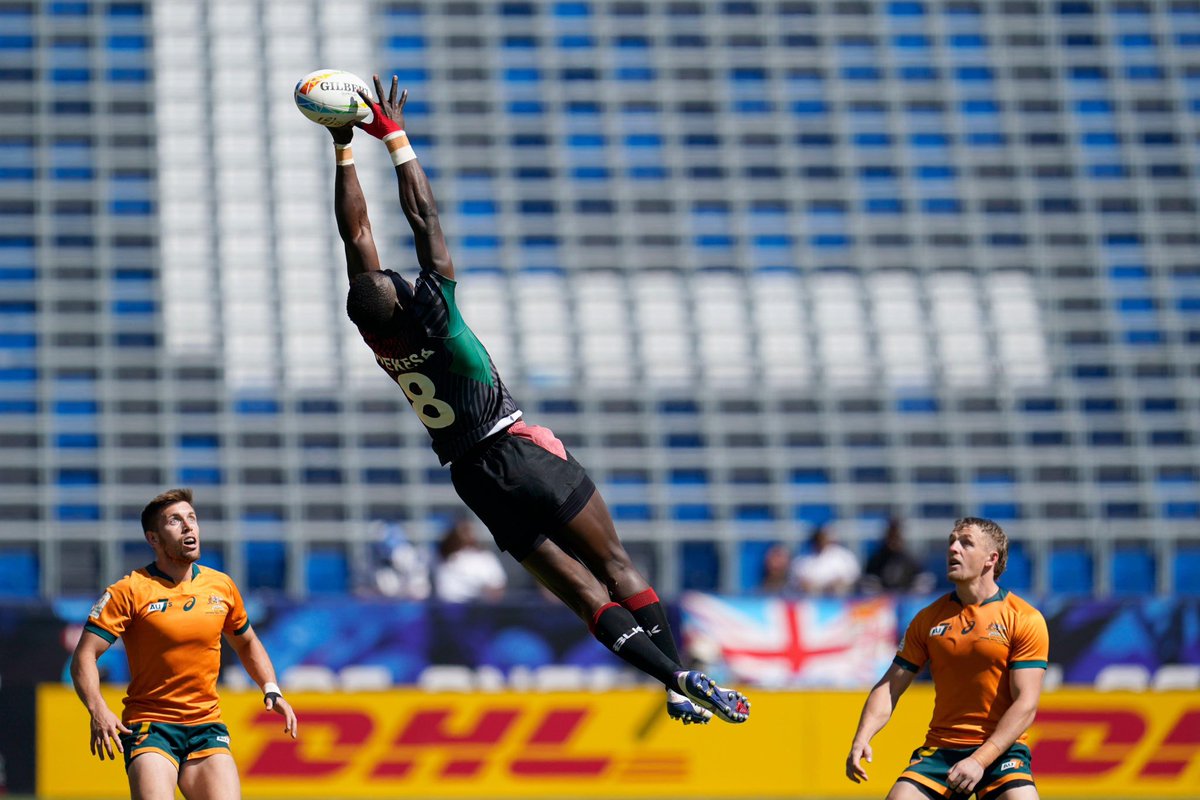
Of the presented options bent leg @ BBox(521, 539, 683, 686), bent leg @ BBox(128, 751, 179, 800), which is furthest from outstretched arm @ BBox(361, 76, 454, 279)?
bent leg @ BBox(128, 751, 179, 800)

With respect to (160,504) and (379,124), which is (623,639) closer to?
(160,504)

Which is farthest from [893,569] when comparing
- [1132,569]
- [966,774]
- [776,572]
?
[966,774]

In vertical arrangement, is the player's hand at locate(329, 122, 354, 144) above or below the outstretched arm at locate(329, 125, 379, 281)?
above

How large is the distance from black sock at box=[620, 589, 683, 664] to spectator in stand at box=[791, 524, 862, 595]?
23.7 ft

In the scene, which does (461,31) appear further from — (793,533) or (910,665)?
(910,665)

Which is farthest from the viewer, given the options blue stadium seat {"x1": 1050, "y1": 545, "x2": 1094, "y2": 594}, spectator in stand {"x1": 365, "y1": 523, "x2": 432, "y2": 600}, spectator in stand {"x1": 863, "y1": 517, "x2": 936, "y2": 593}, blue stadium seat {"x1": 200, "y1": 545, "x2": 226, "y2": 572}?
blue stadium seat {"x1": 1050, "y1": 545, "x2": 1094, "y2": 594}

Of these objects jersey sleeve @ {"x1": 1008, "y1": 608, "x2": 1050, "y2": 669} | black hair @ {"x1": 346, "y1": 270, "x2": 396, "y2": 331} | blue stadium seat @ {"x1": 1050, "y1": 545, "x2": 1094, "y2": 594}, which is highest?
black hair @ {"x1": 346, "y1": 270, "x2": 396, "y2": 331}

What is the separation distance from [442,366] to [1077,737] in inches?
327

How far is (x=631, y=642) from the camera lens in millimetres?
8172

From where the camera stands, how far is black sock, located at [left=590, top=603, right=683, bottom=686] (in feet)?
26.5

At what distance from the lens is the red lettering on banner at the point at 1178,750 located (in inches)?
563

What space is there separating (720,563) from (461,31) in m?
7.92

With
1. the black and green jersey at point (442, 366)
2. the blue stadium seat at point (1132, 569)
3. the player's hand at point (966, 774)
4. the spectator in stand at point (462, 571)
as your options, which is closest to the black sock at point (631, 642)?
the black and green jersey at point (442, 366)

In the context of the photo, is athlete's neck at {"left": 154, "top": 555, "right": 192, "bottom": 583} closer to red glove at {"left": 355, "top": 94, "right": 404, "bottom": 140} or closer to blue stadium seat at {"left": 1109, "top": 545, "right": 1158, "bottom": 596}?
red glove at {"left": 355, "top": 94, "right": 404, "bottom": 140}
